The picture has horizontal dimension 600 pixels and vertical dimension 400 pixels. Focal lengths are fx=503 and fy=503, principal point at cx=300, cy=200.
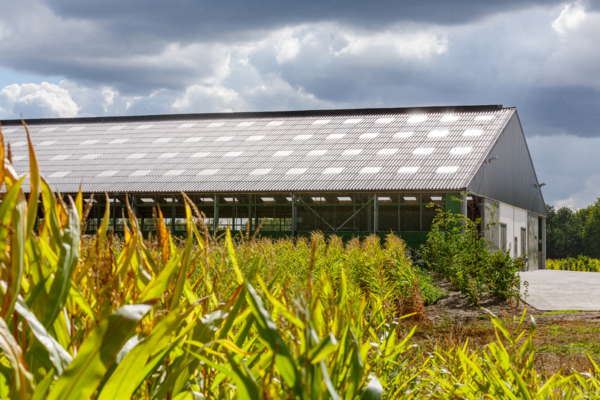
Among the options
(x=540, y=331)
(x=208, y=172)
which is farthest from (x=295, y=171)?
(x=540, y=331)

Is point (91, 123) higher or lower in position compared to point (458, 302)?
higher

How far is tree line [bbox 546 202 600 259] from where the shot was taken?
68.6m

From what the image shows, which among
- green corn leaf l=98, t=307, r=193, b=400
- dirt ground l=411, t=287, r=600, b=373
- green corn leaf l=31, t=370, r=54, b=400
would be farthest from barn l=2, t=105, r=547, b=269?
green corn leaf l=31, t=370, r=54, b=400

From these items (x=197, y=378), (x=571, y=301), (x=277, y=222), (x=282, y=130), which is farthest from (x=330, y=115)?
(x=197, y=378)

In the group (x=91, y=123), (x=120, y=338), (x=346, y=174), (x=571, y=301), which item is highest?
(x=91, y=123)

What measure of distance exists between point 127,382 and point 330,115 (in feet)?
89.5

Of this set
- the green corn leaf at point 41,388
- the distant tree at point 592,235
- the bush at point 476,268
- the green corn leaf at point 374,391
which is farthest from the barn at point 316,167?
the distant tree at point 592,235

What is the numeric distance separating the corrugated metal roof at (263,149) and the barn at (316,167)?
0.22ft

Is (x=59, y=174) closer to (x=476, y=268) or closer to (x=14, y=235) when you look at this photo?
(x=476, y=268)

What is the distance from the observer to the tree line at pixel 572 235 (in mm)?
68625

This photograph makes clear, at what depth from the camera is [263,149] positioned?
24.0 metres

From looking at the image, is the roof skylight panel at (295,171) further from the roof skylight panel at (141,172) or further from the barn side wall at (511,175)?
the barn side wall at (511,175)

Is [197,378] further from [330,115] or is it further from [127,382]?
[330,115]

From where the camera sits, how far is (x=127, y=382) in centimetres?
108
